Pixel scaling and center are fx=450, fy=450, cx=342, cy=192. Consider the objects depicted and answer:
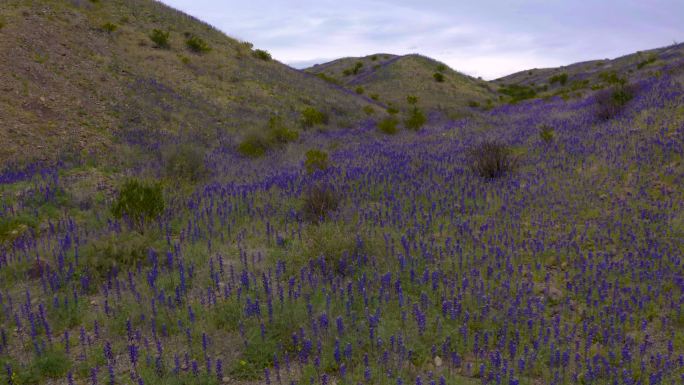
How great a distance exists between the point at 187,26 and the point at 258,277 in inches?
1063

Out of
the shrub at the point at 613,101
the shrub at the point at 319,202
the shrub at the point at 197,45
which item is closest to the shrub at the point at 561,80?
the shrub at the point at 613,101

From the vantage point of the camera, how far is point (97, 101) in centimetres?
1435

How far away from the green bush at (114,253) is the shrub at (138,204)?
2.78ft

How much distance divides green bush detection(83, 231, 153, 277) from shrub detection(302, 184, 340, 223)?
87.1 inches

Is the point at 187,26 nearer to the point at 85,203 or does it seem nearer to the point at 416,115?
the point at 416,115

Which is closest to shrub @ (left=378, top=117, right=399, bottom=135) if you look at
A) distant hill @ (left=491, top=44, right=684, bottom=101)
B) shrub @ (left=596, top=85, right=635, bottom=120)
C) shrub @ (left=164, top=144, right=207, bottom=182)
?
shrub @ (left=596, top=85, right=635, bottom=120)

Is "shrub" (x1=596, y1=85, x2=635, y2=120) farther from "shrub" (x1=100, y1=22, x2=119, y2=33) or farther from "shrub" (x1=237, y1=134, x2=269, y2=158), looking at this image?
"shrub" (x1=100, y1=22, x2=119, y2=33)

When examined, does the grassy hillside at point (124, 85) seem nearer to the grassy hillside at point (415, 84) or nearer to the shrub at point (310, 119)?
the shrub at point (310, 119)

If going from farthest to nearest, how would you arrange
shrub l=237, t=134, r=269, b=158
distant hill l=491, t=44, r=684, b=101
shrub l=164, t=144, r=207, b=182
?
1. distant hill l=491, t=44, r=684, b=101
2. shrub l=237, t=134, r=269, b=158
3. shrub l=164, t=144, r=207, b=182

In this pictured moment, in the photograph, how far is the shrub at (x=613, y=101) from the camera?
12250 mm

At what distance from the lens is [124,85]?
16.6 m

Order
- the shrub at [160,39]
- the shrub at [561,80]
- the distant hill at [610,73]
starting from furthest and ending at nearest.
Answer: the shrub at [561,80]
the distant hill at [610,73]
the shrub at [160,39]

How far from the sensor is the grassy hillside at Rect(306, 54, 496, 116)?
35.3 meters

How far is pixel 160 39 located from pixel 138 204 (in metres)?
19.0
